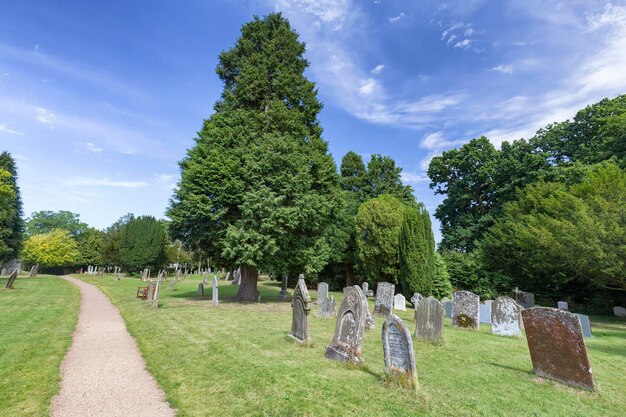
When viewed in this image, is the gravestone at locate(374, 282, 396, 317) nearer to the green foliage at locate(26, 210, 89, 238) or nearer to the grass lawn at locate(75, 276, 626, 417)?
the grass lawn at locate(75, 276, 626, 417)

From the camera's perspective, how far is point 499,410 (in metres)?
4.71

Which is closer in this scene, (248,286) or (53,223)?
(248,286)

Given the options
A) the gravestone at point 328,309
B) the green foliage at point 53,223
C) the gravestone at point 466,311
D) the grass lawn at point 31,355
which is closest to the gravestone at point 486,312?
the gravestone at point 466,311

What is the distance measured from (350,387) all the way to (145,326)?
7903mm

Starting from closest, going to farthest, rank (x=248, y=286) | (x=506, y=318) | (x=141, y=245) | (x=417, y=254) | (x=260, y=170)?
1. (x=506, y=318)
2. (x=260, y=170)
3. (x=248, y=286)
4. (x=417, y=254)
5. (x=141, y=245)

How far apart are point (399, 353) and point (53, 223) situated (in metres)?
101

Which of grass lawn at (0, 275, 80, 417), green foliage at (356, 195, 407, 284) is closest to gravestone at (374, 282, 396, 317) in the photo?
green foliage at (356, 195, 407, 284)

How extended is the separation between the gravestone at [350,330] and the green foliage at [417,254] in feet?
49.3

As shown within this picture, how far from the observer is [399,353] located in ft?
18.3

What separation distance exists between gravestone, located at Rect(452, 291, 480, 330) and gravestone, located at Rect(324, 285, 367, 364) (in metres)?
7.55

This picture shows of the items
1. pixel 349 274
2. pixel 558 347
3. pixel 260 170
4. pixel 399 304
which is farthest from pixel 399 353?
pixel 349 274

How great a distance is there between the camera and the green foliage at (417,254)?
2086 centimetres

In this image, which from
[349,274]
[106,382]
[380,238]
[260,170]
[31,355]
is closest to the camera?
[106,382]

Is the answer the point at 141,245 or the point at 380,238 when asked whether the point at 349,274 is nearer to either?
the point at 380,238
